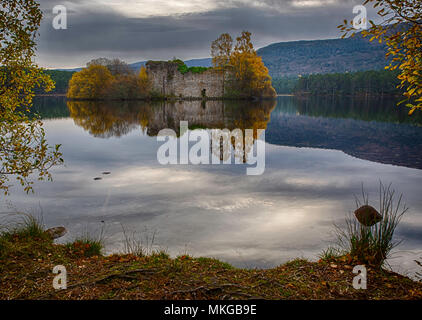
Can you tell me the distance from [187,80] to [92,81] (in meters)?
23.4

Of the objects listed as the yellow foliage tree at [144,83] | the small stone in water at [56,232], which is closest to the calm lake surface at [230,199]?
the small stone in water at [56,232]

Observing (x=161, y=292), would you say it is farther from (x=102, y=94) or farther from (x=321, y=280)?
(x=102, y=94)

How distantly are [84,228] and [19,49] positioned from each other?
4346mm

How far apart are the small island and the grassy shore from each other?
6790cm

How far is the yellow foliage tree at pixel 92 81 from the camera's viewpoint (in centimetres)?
8088

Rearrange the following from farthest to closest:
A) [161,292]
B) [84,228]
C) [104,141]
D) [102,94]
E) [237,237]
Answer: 1. [102,94]
2. [104,141]
3. [84,228]
4. [237,237]
5. [161,292]

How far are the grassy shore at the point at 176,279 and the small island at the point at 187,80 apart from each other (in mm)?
67898

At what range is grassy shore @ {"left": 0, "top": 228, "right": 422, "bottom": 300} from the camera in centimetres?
477

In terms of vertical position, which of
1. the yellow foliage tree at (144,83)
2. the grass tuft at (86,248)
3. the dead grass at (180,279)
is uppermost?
the yellow foliage tree at (144,83)

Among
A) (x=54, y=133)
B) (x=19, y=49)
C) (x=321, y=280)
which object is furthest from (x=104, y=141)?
(x=321, y=280)

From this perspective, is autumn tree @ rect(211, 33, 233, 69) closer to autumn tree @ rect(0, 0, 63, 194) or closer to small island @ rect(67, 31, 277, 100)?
small island @ rect(67, 31, 277, 100)

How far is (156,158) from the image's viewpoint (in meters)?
17.5

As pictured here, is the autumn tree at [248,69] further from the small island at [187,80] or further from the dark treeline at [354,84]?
the dark treeline at [354,84]

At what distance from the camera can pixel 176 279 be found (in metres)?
5.18
